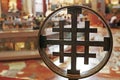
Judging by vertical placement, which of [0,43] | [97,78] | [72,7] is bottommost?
[97,78]

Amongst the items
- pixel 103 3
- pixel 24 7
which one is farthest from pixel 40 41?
pixel 103 3

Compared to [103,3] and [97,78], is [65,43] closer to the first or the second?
[97,78]

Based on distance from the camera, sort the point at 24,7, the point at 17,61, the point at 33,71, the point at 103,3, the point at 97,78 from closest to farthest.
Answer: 1. the point at 97,78
2. the point at 33,71
3. the point at 17,61
4. the point at 24,7
5. the point at 103,3

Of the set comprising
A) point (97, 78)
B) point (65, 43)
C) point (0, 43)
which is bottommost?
point (97, 78)

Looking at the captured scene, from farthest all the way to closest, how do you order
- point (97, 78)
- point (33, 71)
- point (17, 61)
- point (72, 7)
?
point (17, 61) → point (33, 71) → point (97, 78) → point (72, 7)

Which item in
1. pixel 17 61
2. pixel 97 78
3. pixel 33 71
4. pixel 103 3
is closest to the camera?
pixel 97 78

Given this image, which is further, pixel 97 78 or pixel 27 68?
pixel 27 68

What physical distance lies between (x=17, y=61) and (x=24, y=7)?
7.71m

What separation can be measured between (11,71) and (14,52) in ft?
3.30

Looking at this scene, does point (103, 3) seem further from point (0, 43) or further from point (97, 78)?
point (97, 78)

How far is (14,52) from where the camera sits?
4789 millimetres

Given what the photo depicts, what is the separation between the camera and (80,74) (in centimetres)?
180

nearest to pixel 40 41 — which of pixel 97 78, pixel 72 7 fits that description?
pixel 72 7

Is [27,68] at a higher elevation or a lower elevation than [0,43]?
lower
